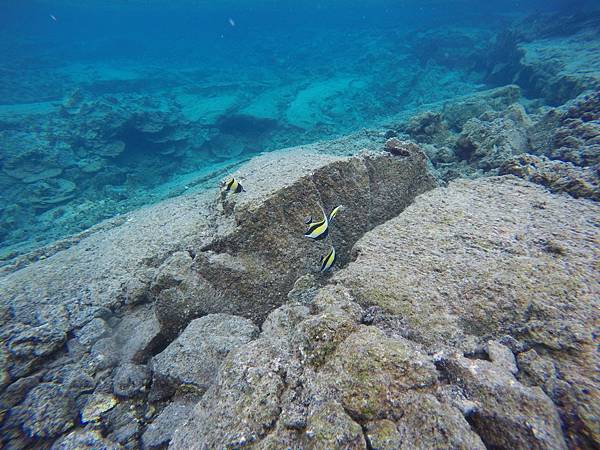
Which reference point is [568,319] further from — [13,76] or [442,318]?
[13,76]

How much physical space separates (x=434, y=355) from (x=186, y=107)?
2404 cm

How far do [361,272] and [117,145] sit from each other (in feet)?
56.2

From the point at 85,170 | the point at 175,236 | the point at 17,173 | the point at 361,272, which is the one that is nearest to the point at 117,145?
the point at 85,170

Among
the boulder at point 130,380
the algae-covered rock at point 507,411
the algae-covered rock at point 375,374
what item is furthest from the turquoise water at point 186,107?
the algae-covered rock at point 507,411

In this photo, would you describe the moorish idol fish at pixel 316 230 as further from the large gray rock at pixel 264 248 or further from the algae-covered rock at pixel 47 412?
the algae-covered rock at pixel 47 412

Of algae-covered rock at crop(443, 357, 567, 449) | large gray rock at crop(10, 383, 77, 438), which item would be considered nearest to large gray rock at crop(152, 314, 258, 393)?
large gray rock at crop(10, 383, 77, 438)

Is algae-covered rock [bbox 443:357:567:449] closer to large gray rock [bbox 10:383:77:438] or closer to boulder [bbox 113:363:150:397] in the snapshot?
boulder [bbox 113:363:150:397]

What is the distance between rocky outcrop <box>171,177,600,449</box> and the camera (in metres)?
1.49

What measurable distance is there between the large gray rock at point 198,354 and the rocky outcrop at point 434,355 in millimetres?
493

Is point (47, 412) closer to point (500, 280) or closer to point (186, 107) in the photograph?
point (500, 280)

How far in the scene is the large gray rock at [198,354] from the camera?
8.17 feet

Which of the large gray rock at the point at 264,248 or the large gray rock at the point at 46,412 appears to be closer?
the large gray rock at the point at 46,412

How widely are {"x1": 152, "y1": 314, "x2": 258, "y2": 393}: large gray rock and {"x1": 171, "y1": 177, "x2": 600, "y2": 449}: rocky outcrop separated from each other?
1.62ft

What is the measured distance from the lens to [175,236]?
14.4ft
